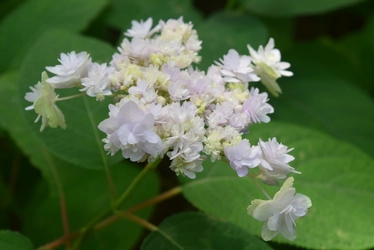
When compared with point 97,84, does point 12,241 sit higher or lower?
lower

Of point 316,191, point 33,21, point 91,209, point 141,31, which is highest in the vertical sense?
point 141,31

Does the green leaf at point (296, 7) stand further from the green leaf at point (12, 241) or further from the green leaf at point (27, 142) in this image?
the green leaf at point (12, 241)

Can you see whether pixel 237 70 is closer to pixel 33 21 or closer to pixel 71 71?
pixel 71 71

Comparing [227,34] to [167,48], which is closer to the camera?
[167,48]

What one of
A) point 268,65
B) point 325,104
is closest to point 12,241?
point 268,65

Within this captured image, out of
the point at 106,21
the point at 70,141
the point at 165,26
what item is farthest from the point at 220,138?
the point at 106,21

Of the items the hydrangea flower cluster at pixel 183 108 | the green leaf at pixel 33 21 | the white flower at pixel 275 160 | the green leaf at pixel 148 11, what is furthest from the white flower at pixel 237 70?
the green leaf at pixel 33 21

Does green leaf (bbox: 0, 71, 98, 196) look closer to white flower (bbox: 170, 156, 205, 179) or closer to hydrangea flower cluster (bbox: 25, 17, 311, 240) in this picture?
hydrangea flower cluster (bbox: 25, 17, 311, 240)

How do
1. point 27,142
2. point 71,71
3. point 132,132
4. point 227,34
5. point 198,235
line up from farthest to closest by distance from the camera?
point 227,34 < point 27,142 < point 198,235 < point 71,71 < point 132,132

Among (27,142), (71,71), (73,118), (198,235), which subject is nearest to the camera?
(71,71)
